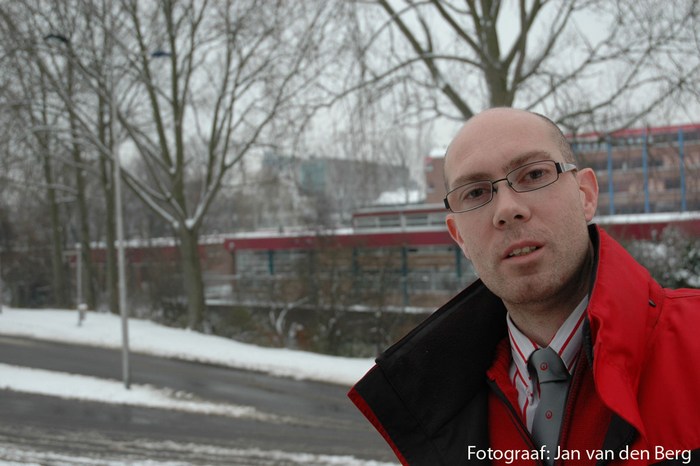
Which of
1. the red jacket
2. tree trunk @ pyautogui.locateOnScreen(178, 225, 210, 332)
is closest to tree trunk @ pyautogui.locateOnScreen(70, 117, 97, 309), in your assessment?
tree trunk @ pyautogui.locateOnScreen(178, 225, 210, 332)

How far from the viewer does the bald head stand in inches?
64.6

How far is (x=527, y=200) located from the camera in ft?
5.06

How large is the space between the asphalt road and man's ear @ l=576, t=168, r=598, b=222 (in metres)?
6.38

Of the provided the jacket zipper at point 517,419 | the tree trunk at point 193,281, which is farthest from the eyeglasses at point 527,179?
the tree trunk at point 193,281

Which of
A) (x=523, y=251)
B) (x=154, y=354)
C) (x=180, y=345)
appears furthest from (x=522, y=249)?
(x=180, y=345)

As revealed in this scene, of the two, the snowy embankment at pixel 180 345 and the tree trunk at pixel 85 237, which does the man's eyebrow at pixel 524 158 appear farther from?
the tree trunk at pixel 85 237

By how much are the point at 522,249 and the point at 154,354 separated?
15337 millimetres

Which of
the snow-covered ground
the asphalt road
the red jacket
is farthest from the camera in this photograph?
the snow-covered ground

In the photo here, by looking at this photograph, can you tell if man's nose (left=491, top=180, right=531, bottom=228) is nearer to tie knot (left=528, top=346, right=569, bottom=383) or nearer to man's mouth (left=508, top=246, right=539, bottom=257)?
man's mouth (left=508, top=246, right=539, bottom=257)

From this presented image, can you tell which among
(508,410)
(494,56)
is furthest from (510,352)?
(494,56)

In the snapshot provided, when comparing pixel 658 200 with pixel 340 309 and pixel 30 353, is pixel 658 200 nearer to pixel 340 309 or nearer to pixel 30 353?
pixel 340 309

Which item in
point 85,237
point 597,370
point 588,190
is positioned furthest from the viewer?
point 85,237

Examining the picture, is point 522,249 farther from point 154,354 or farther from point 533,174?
point 154,354

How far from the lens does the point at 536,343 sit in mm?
1659
